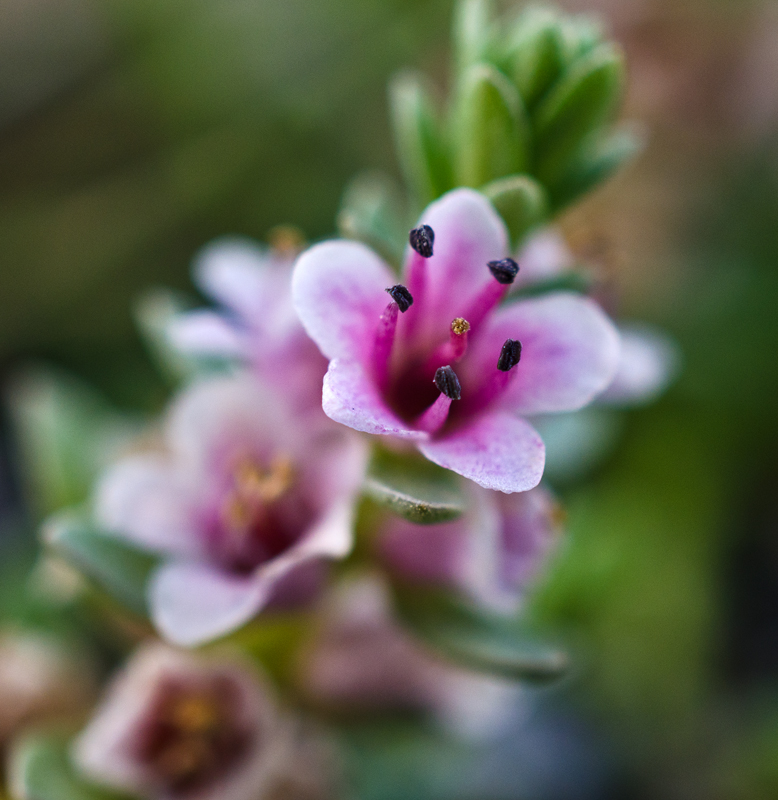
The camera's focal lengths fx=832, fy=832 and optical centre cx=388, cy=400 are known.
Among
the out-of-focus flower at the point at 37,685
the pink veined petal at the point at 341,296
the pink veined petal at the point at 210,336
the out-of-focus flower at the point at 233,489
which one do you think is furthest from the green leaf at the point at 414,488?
the out-of-focus flower at the point at 37,685

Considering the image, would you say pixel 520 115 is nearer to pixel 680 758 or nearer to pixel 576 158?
pixel 576 158

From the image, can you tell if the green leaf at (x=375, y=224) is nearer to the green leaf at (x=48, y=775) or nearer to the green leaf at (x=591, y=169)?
the green leaf at (x=591, y=169)

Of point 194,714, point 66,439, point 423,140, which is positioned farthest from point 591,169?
point 66,439

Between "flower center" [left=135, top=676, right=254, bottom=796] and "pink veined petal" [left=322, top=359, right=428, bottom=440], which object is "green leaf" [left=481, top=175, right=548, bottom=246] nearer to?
"pink veined petal" [left=322, top=359, right=428, bottom=440]

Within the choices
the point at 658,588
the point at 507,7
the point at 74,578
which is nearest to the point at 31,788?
the point at 74,578

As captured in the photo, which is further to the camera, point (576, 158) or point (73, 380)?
point (73, 380)

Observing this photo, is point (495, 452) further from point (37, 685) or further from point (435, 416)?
point (37, 685)
